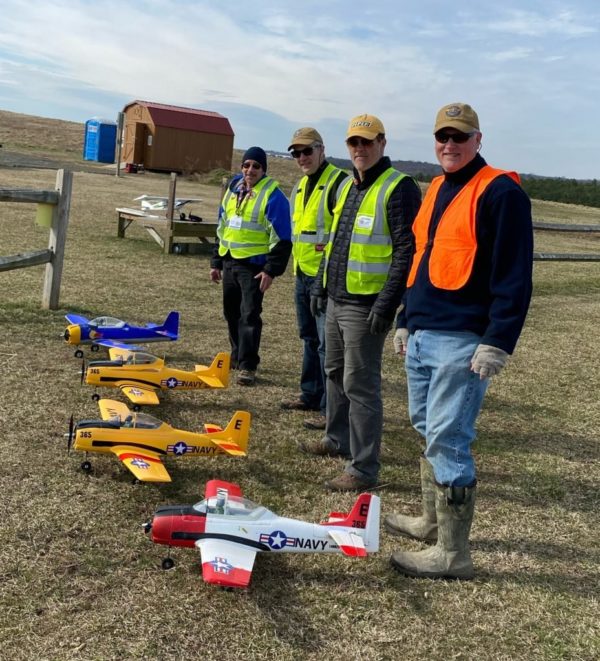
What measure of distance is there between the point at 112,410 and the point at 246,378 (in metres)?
2.16

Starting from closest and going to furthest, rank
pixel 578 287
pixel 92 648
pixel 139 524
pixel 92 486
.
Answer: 1. pixel 92 648
2. pixel 139 524
3. pixel 92 486
4. pixel 578 287

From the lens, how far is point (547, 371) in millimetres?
9359

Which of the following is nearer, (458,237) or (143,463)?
(458,237)

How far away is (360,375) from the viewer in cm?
493

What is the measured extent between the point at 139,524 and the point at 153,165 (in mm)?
45927

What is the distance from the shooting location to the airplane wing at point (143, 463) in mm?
4655

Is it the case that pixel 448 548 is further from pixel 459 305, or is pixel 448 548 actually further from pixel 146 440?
pixel 146 440

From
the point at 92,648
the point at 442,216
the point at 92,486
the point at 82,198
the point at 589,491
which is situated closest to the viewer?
the point at 92,648

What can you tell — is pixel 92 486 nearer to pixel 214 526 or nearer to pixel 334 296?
pixel 214 526

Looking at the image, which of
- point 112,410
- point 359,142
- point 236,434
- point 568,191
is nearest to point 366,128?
point 359,142

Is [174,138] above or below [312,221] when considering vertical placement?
above

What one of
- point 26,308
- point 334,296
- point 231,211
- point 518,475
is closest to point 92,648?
point 334,296

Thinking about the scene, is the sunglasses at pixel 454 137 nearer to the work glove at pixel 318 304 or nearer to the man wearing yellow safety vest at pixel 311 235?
the work glove at pixel 318 304

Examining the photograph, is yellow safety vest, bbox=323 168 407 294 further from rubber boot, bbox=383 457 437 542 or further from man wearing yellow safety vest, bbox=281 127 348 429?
rubber boot, bbox=383 457 437 542
